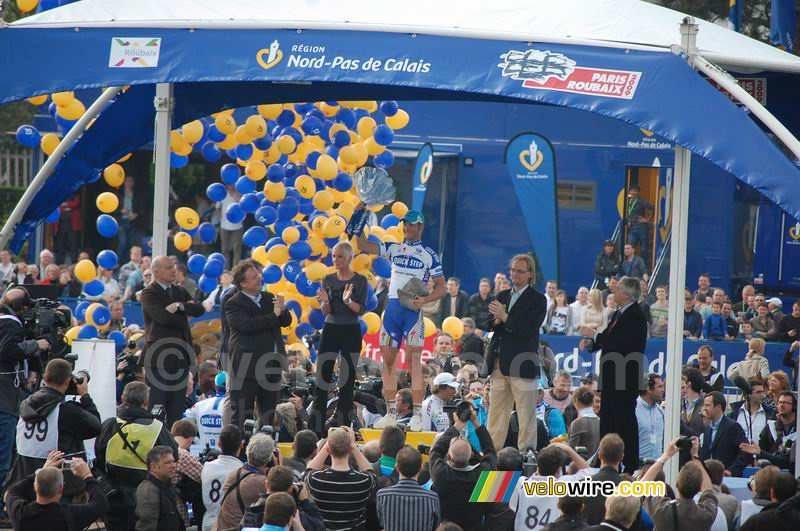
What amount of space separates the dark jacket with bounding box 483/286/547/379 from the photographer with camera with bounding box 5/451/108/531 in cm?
383

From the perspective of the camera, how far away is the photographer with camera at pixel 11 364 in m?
10.2

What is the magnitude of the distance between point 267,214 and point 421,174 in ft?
22.6

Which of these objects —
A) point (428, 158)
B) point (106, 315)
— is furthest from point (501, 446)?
point (428, 158)

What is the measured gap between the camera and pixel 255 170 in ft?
48.5

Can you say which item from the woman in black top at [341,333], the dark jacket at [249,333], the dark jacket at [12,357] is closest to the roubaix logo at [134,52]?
the dark jacket at [249,333]

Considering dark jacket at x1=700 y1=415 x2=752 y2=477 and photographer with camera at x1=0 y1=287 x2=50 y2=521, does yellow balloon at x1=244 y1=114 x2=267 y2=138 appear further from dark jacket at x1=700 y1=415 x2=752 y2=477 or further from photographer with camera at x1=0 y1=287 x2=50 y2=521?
dark jacket at x1=700 y1=415 x2=752 y2=477

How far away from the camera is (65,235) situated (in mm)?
22078

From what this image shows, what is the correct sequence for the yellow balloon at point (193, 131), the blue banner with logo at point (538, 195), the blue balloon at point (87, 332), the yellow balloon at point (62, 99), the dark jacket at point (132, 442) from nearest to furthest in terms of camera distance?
the dark jacket at point (132, 442), the yellow balloon at point (62, 99), the blue balloon at point (87, 332), the yellow balloon at point (193, 131), the blue banner with logo at point (538, 195)

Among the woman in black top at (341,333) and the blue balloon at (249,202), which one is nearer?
the woman in black top at (341,333)

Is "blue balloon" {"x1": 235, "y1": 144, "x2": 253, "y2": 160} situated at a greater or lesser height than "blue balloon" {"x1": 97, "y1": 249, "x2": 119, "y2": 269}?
greater

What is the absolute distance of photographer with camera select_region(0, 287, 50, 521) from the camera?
1018cm

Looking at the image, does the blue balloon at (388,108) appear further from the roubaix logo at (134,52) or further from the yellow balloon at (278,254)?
the roubaix logo at (134,52)

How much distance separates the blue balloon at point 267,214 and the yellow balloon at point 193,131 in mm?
1055

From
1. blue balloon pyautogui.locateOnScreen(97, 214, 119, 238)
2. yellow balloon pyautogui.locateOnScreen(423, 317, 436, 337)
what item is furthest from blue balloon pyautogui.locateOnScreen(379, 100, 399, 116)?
blue balloon pyautogui.locateOnScreen(97, 214, 119, 238)
